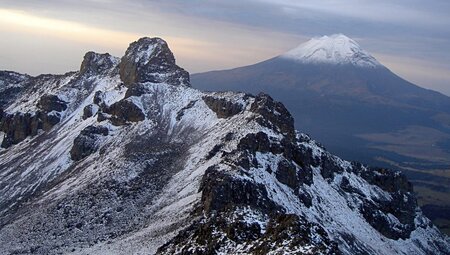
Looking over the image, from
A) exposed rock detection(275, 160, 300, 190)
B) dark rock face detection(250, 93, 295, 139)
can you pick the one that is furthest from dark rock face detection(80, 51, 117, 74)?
exposed rock detection(275, 160, 300, 190)

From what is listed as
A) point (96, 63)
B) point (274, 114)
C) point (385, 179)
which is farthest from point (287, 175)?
point (96, 63)

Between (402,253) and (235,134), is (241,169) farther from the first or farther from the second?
(402,253)

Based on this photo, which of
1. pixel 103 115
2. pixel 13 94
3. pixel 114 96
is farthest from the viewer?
pixel 13 94

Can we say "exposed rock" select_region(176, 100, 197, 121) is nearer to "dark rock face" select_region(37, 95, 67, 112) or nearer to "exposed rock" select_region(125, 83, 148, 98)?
"exposed rock" select_region(125, 83, 148, 98)

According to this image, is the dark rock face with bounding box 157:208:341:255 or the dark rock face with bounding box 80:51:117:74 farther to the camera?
the dark rock face with bounding box 80:51:117:74

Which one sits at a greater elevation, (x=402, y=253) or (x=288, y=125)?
(x=288, y=125)

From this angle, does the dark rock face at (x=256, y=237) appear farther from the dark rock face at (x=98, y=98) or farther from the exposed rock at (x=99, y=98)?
the exposed rock at (x=99, y=98)

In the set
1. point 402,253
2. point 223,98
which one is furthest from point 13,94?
point 402,253
